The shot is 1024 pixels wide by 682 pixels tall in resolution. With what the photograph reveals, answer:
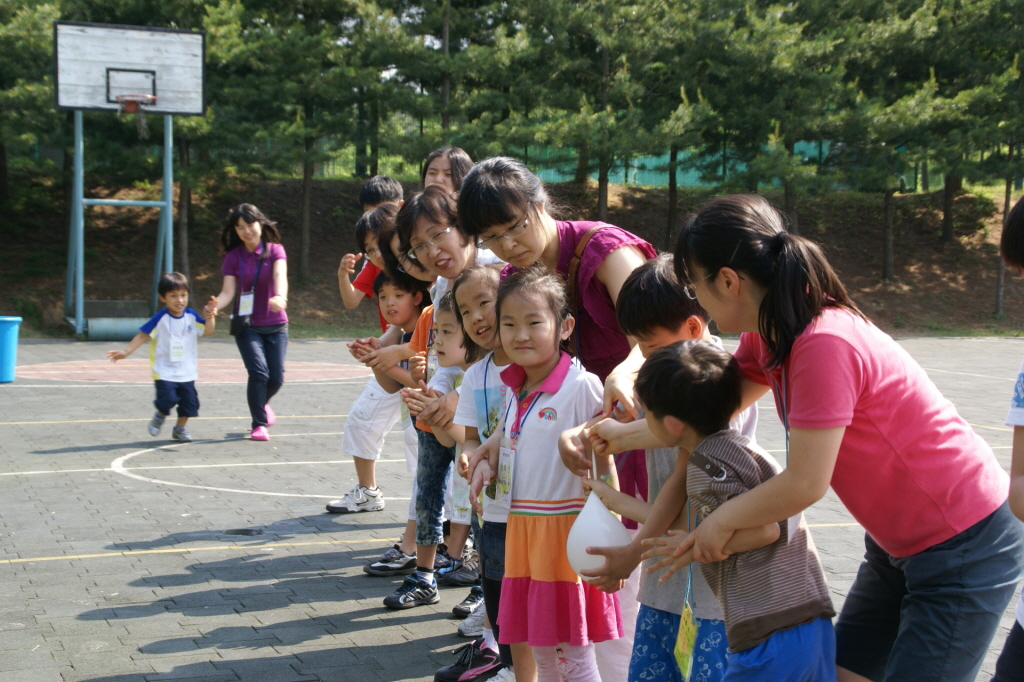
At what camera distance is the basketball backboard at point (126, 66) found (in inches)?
760

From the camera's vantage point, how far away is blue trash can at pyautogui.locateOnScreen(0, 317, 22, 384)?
40.1 feet

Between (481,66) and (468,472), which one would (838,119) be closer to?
(481,66)

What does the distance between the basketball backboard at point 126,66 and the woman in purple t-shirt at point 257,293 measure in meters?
12.6

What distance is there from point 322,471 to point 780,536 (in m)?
5.98

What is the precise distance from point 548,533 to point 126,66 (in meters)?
Result: 19.4

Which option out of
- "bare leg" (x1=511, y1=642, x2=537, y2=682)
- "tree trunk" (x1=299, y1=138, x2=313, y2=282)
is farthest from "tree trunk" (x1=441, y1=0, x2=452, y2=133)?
"bare leg" (x1=511, y1=642, x2=537, y2=682)

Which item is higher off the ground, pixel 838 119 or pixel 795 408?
pixel 838 119

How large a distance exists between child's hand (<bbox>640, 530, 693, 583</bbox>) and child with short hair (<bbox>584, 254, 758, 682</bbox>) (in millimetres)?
210

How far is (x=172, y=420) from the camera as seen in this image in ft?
33.3

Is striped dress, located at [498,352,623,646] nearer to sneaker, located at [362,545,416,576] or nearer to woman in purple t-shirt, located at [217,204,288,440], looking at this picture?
sneaker, located at [362,545,416,576]

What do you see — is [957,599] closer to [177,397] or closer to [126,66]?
[177,397]

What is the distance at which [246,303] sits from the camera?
8648 mm

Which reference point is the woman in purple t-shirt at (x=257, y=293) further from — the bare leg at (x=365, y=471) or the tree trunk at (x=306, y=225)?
the tree trunk at (x=306, y=225)

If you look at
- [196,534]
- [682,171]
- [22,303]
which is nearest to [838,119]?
[682,171]
